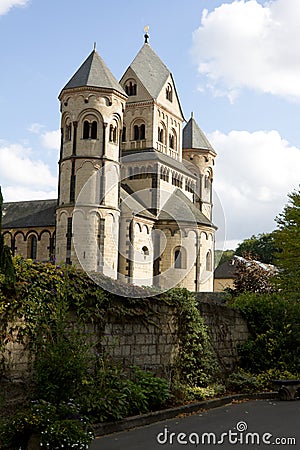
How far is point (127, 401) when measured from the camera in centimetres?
968

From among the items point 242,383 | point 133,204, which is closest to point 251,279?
point 133,204

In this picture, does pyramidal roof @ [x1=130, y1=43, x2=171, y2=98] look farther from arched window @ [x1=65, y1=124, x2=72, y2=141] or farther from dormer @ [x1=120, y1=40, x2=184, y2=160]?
arched window @ [x1=65, y1=124, x2=72, y2=141]

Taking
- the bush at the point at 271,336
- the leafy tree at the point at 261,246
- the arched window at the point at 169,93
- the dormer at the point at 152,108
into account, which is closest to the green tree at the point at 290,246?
the bush at the point at 271,336

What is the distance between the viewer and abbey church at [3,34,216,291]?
136 ft

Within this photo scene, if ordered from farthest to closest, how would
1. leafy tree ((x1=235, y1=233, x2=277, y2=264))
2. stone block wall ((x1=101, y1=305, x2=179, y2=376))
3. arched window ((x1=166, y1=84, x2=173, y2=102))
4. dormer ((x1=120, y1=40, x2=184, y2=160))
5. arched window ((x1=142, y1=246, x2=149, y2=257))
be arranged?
leafy tree ((x1=235, y1=233, x2=277, y2=264))
arched window ((x1=166, y1=84, x2=173, y2=102))
dormer ((x1=120, y1=40, x2=184, y2=160))
arched window ((x1=142, y1=246, x2=149, y2=257))
stone block wall ((x1=101, y1=305, x2=179, y2=376))

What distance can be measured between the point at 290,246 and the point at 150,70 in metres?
34.0

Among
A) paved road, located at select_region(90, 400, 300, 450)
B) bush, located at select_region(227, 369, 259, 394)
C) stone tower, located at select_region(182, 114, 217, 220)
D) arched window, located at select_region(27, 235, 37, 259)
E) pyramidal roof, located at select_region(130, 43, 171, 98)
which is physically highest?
pyramidal roof, located at select_region(130, 43, 171, 98)

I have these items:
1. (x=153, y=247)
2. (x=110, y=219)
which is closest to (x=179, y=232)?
(x=153, y=247)

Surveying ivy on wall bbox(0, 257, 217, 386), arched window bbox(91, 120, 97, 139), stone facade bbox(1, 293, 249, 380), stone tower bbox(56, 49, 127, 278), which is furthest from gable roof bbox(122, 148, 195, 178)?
ivy on wall bbox(0, 257, 217, 386)

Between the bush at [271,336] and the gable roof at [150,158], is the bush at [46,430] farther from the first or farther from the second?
the gable roof at [150,158]

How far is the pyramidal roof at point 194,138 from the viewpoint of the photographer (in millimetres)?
60844

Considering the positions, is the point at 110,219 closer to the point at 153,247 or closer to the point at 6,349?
the point at 153,247

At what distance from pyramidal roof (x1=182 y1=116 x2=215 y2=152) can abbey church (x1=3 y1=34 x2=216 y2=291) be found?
18.1 ft

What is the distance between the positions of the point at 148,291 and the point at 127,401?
2.65 metres
